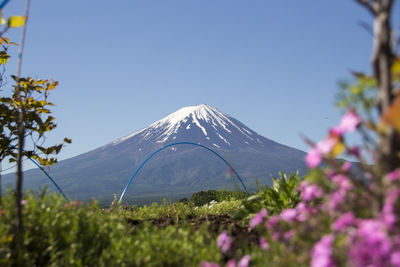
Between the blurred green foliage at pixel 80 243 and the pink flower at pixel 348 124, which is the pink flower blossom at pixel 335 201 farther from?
the blurred green foliage at pixel 80 243

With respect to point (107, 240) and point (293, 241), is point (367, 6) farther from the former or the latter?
point (107, 240)

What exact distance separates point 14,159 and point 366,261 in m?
5.50

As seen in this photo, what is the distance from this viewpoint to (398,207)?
238 cm

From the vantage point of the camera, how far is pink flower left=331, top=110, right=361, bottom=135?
2229 millimetres

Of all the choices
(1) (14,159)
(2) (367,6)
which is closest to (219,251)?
(2) (367,6)

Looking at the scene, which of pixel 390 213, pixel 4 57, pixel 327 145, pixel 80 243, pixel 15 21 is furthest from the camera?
pixel 4 57

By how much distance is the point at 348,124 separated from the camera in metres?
2.23

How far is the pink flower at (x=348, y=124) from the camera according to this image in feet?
7.31

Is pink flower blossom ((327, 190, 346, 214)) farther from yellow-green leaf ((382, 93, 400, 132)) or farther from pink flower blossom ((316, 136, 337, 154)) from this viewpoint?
yellow-green leaf ((382, 93, 400, 132))

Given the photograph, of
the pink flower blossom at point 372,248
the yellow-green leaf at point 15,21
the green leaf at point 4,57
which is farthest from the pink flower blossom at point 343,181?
the green leaf at point 4,57

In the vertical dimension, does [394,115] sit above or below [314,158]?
above

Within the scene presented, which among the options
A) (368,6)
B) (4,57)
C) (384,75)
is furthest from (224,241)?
(4,57)

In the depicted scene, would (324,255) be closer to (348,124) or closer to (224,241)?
(348,124)

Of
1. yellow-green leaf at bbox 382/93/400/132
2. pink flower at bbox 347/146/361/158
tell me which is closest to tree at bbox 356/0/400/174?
pink flower at bbox 347/146/361/158
